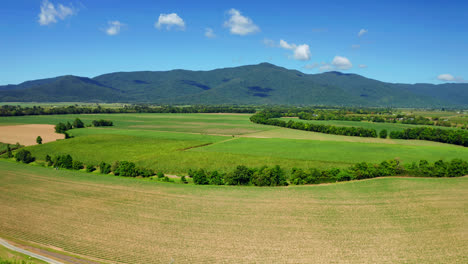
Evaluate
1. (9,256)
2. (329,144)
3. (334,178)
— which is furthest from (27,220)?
(329,144)

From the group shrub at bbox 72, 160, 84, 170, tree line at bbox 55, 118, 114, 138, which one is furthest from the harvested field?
shrub at bbox 72, 160, 84, 170

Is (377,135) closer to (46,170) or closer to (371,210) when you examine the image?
(371,210)

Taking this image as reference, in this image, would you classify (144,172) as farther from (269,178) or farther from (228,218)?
(228,218)

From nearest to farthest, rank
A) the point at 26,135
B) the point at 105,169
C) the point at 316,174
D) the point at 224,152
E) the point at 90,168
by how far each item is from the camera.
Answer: the point at 316,174, the point at 105,169, the point at 90,168, the point at 224,152, the point at 26,135

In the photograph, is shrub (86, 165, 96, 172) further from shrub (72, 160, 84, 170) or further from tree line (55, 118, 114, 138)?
tree line (55, 118, 114, 138)

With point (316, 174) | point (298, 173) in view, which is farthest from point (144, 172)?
point (316, 174)

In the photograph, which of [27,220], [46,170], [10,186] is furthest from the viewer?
[46,170]
